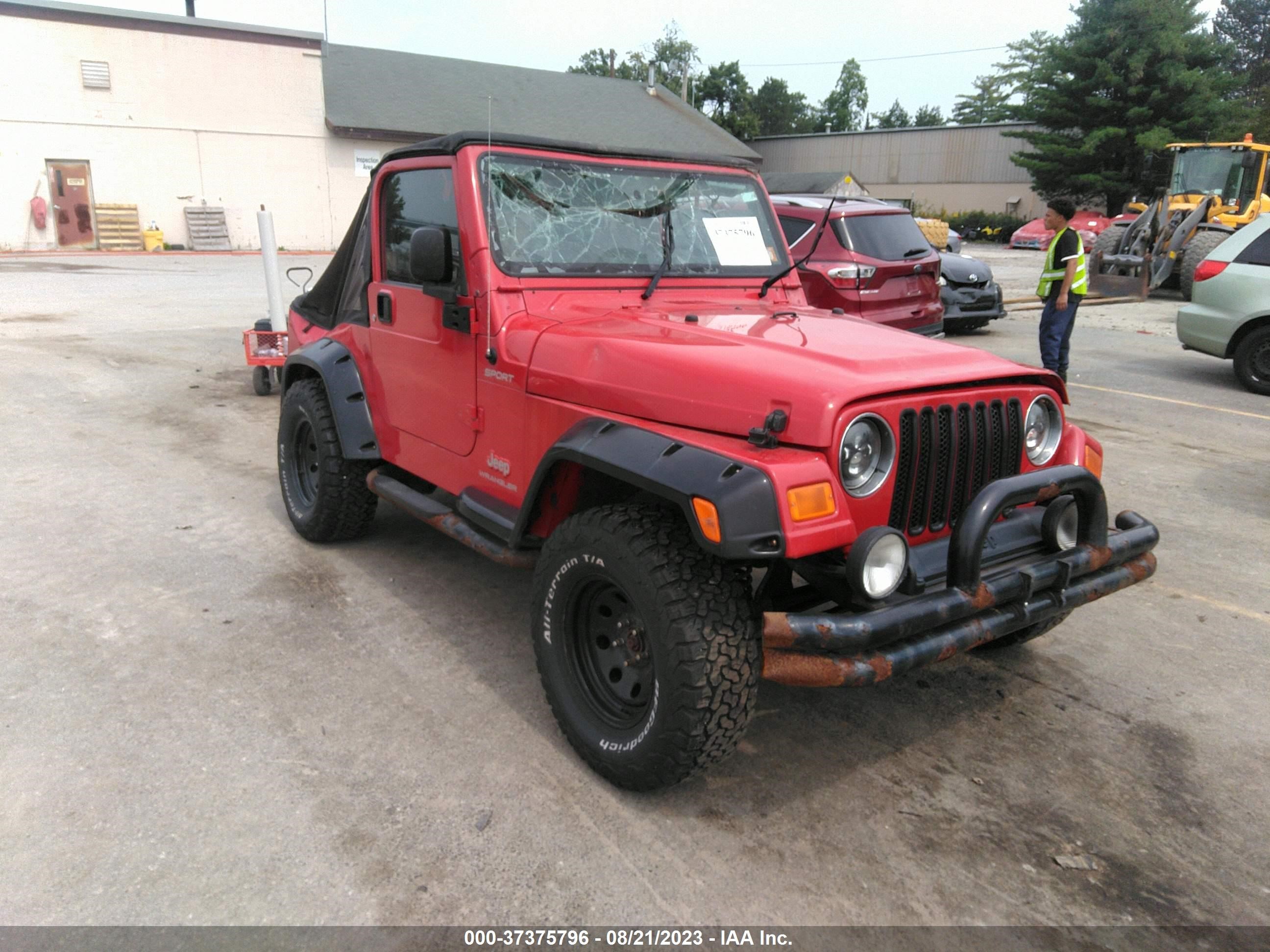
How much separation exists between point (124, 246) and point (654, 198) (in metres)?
27.7

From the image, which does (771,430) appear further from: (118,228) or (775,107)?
(775,107)

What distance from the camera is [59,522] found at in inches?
203

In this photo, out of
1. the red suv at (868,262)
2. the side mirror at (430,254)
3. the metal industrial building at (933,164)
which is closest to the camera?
the side mirror at (430,254)

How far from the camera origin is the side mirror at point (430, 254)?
11.3 ft

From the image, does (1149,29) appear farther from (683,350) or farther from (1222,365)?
(683,350)

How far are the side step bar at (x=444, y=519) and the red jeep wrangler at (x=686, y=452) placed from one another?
2 cm

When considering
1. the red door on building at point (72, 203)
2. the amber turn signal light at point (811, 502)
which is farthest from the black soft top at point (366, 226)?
the red door on building at point (72, 203)

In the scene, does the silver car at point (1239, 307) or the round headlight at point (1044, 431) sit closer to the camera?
the round headlight at point (1044, 431)

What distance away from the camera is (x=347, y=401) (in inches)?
178

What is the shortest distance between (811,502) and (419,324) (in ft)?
6.94

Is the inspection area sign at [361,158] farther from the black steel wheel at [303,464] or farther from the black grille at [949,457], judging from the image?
the black grille at [949,457]

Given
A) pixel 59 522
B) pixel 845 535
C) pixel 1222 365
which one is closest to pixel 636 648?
pixel 845 535

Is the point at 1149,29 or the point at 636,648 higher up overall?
the point at 1149,29

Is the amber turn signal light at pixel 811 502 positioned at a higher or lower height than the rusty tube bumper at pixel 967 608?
higher
